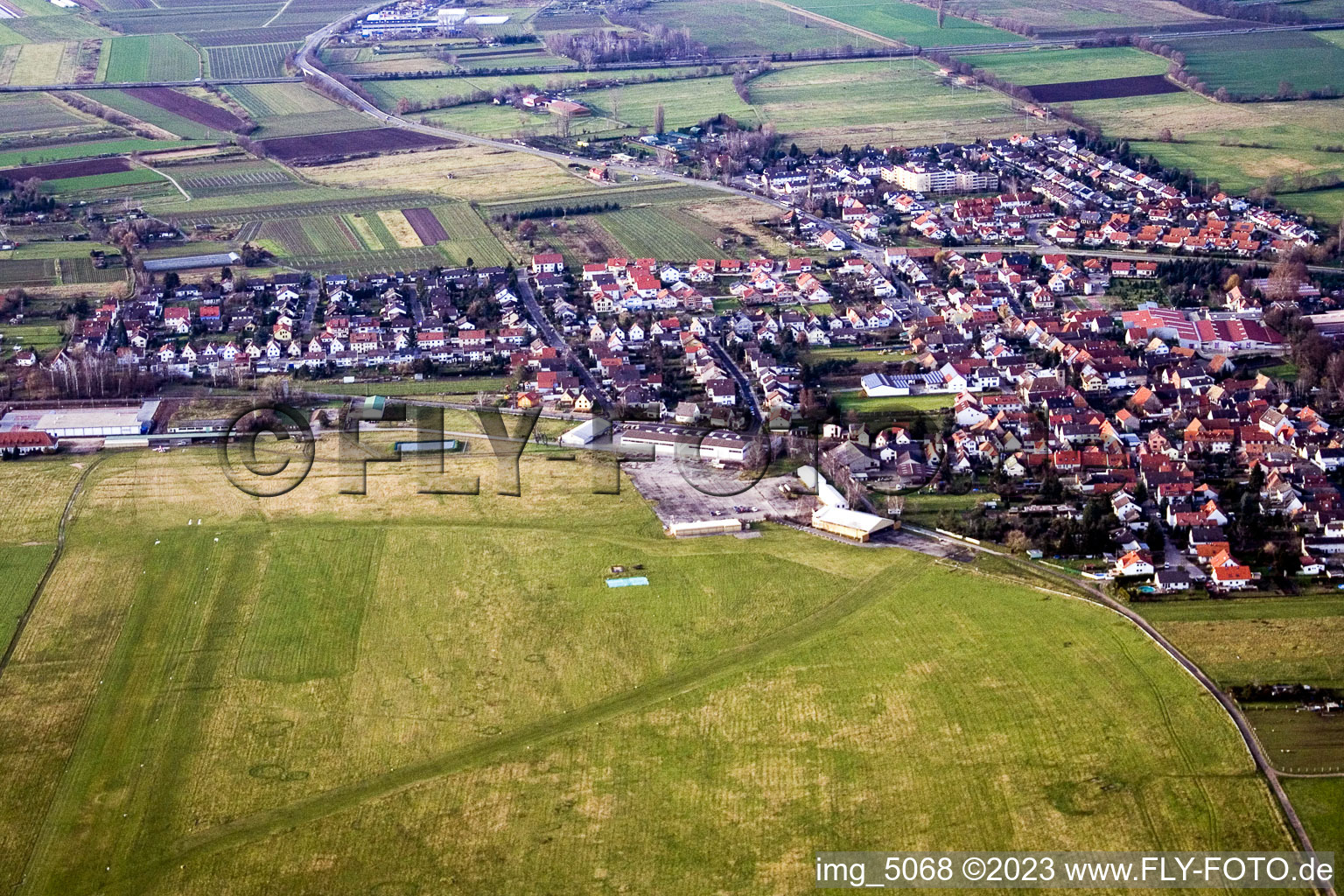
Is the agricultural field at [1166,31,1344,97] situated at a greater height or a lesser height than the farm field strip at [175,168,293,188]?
greater

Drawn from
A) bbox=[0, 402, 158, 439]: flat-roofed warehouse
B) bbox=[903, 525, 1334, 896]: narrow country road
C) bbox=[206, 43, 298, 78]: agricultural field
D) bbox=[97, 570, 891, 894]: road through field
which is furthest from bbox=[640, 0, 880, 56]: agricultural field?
bbox=[97, 570, 891, 894]: road through field

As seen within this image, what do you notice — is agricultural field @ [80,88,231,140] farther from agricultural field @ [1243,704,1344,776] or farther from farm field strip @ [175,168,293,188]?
agricultural field @ [1243,704,1344,776]

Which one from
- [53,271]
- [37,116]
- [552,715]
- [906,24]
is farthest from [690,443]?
[906,24]

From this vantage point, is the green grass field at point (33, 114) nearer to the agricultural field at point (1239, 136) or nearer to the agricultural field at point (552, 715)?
the agricultural field at point (552, 715)

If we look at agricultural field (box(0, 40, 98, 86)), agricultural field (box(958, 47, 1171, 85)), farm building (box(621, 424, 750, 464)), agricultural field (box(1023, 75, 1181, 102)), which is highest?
agricultural field (box(958, 47, 1171, 85))

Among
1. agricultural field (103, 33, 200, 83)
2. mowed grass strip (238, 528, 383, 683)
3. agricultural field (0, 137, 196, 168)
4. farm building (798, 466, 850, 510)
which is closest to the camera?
mowed grass strip (238, 528, 383, 683)
